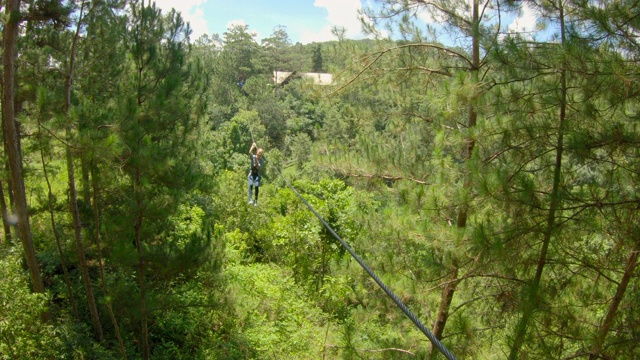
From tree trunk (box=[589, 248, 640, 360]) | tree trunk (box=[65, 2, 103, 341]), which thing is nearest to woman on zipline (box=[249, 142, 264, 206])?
tree trunk (box=[65, 2, 103, 341])

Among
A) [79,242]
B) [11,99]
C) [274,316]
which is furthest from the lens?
[274,316]

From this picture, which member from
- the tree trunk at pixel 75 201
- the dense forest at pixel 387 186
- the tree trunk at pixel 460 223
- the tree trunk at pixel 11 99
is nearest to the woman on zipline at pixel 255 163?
the dense forest at pixel 387 186

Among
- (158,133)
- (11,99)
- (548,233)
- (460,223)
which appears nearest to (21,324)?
(11,99)

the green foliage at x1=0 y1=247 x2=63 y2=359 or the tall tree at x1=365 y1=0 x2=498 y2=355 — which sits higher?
the tall tree at x1=365 y1=0 x2=498 y2=355

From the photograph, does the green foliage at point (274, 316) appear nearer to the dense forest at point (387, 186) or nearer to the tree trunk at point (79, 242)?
the dense forest at point (387, 186)

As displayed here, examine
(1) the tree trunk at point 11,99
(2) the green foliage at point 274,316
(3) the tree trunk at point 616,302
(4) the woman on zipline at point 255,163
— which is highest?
(1) the tree trunk at point 11,99

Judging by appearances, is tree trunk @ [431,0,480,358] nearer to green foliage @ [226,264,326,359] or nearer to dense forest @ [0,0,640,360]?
dense forest @ [0,0,640,360]

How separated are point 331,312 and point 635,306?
909cm

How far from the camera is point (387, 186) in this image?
6.31 meters

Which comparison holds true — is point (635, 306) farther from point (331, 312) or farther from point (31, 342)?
point (331, 312)

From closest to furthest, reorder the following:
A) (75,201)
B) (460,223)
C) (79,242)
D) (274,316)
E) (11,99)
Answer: (460,223) < (11,99) < (75,201) < (79,242) < (274,316)

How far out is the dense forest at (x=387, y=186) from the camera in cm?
329

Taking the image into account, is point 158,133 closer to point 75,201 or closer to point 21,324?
point 75,201

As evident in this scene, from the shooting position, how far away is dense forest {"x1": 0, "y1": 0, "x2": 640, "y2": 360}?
3295mm
